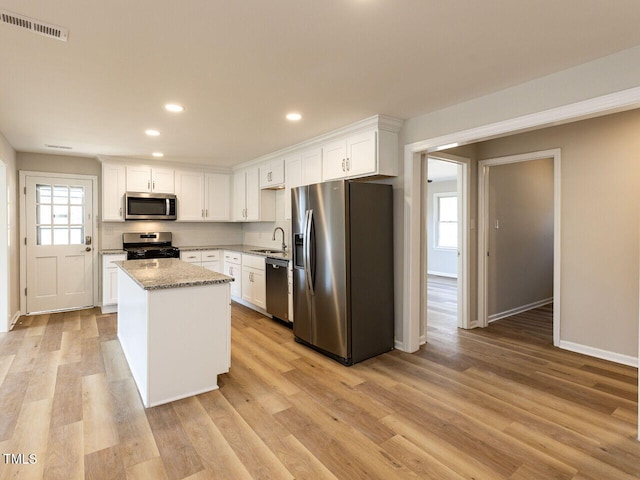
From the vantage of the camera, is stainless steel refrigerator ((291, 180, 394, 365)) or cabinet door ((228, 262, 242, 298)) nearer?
stainless steel refrigerator ((291, 180, 394, 365))

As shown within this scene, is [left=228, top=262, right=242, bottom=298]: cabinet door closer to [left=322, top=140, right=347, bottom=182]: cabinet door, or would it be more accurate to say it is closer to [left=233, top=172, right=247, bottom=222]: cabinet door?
[left=233, top=172, right=247, bottom=222]: cabinet door

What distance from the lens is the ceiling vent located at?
68.1 inches

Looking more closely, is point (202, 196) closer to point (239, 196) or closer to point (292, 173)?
point (239, 196)

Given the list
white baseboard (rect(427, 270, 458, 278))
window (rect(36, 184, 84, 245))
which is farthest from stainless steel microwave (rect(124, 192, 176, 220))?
white baseboard (rect(427, 270, 458, 278))

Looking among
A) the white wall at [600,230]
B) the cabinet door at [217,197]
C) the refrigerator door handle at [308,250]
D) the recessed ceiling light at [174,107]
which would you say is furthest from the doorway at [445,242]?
the cabinet door at [217,197]

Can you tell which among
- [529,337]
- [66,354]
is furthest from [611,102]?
[66,354]

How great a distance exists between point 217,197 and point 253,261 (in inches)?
68.8

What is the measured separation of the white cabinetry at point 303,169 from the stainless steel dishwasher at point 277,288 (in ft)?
2.44

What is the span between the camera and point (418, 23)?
1.82m

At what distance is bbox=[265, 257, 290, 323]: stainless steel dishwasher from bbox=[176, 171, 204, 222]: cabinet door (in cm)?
202

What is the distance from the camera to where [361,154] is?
11.5 ft

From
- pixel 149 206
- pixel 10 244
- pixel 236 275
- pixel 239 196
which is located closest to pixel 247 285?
pixel 236 275

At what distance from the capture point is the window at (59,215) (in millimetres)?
5043

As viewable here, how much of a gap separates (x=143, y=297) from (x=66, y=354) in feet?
5.29
